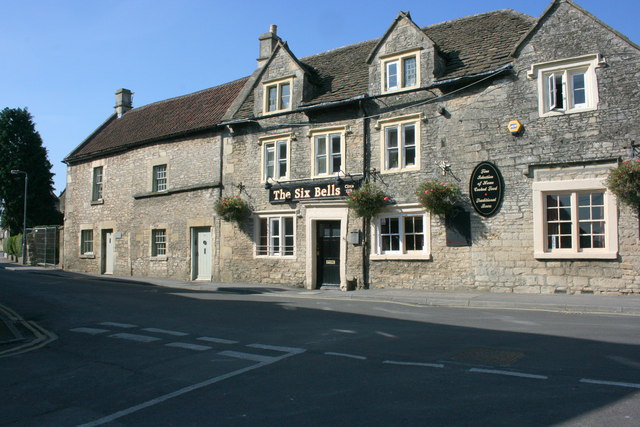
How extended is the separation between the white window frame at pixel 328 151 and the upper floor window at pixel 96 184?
15281 millimetres

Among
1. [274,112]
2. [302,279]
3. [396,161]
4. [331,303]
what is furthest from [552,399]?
[274,112]

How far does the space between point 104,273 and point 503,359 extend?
2501 cm

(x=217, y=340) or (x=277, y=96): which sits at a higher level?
(x=277, y=96)

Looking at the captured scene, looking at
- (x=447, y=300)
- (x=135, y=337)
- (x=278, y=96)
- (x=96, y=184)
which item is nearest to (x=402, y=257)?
(x=447, y=300)

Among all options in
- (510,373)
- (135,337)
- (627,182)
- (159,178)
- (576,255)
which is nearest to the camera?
(510,373)

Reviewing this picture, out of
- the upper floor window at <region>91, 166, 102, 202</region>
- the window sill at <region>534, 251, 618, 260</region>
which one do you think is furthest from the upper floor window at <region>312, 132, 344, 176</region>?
the upper floor window at <region>91, 166, 102, 202</region>

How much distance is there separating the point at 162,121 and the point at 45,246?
1498 centimetres

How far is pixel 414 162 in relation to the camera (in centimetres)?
1700

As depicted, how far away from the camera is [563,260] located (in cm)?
1413

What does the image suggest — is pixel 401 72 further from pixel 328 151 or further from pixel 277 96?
pixel 277 96

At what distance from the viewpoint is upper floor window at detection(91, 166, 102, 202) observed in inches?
1113

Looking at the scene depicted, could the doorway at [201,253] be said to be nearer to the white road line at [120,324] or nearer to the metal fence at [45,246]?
the white road line at [120,324]

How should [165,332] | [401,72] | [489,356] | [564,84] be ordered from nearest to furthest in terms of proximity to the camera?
[489,356] → [165,332] → [564,84] → [401,72]

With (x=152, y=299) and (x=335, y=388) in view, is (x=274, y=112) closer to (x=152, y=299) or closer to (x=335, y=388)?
(x=152, y=299)
